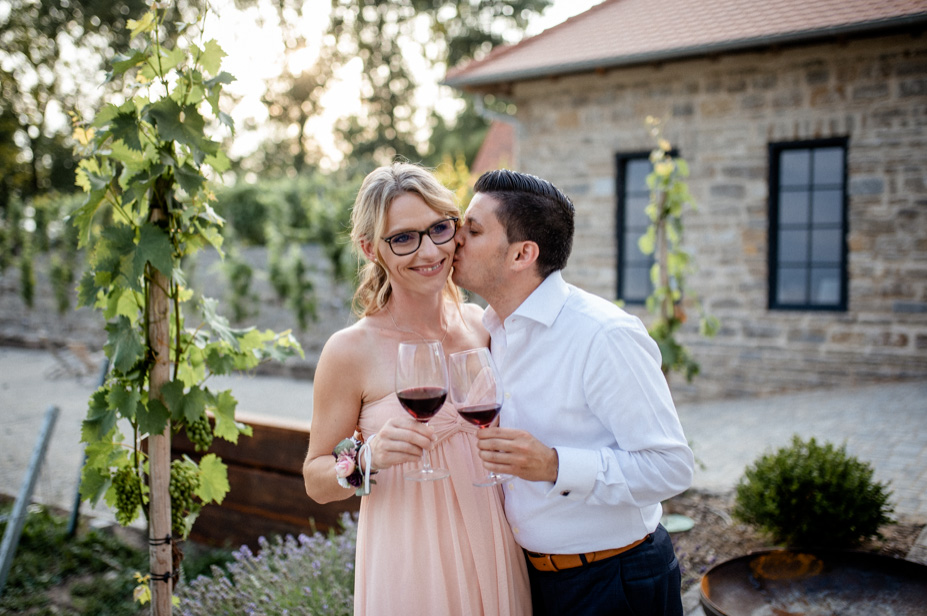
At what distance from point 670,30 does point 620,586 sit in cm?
803

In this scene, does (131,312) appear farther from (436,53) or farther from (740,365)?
(436,53)

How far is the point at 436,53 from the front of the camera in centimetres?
3112

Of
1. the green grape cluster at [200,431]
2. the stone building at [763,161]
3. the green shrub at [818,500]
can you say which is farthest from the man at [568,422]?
the stone building at [763,161]

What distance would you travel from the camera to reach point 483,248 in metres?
1.92

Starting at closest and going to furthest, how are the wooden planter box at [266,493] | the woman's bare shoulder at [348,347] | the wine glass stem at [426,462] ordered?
the wine glass stem at [426,462], the woman's bare shoulder at [348,347], the wooden planter box at [266,493]

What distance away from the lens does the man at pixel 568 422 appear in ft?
5.50

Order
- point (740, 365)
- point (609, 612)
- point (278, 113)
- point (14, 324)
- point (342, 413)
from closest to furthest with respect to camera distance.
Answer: point (609, 612) < point (342, 413) < point (740, 365) < point (14, 324) < point (278, 113)

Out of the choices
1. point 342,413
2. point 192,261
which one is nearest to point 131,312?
point 342,413

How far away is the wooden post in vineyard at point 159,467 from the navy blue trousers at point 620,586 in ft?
4.59

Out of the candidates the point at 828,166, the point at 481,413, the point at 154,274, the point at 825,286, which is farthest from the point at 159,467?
the point at 828,166

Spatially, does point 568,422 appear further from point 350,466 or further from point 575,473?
point 350,466

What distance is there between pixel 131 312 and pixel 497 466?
1.46m

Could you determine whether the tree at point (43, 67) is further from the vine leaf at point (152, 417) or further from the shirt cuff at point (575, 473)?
the shirt cuff at point (575, 473)

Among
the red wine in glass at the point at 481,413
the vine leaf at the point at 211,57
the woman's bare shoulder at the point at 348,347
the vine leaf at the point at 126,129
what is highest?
the vine leaf at the point at 211,57
